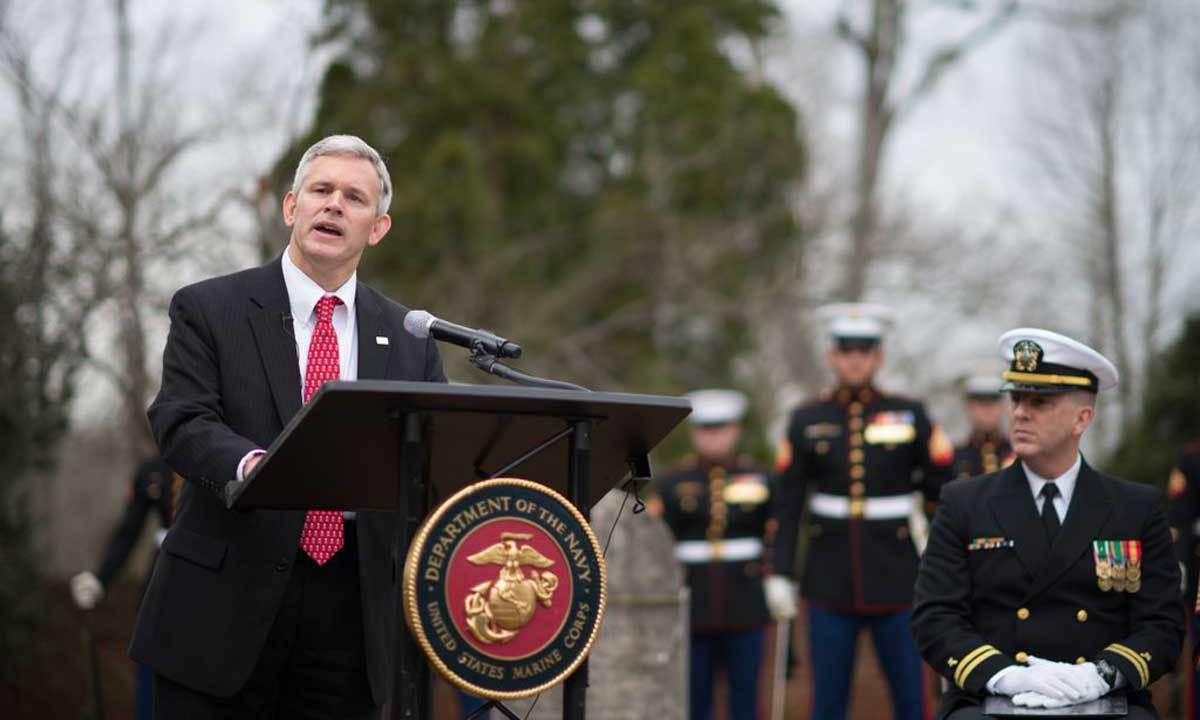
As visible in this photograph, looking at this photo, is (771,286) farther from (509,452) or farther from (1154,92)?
(509,452)

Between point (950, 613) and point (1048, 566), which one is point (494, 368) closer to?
point (950, 613)

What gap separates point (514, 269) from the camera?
19.7 metres

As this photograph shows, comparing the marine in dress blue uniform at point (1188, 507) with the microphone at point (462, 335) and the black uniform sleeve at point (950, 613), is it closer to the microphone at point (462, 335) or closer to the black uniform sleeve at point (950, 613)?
the black uniform sleeve at point (950, 613)

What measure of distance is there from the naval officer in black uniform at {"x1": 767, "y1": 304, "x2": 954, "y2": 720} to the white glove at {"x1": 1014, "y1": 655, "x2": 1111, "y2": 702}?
306 cm

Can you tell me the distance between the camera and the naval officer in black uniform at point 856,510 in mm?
7527

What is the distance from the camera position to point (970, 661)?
178 inches

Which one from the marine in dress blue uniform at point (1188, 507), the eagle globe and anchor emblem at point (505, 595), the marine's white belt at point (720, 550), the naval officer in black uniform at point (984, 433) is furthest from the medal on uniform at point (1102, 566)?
the naval officer in black uniform at point (984, 433)

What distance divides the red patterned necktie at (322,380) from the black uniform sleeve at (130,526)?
18.6ft

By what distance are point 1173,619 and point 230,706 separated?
8.71ft

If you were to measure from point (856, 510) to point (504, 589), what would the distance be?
15.9 ft

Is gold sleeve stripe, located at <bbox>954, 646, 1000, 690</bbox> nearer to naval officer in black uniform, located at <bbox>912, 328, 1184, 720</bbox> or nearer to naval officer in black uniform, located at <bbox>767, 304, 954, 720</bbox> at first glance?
naval officer in black uniform, located at <bbox>912, 328, 1184, 720</bbox>

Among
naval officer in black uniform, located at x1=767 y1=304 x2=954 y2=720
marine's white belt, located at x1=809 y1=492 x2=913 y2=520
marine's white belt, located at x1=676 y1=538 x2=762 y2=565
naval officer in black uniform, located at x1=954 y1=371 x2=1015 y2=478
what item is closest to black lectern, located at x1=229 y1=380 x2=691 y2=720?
naval officer in black uniform, located at x1=767 y1=304 x2=954 y2=720

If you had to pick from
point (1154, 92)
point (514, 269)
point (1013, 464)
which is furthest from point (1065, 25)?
point (1013, 464)

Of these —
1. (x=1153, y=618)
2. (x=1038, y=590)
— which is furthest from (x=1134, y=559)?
(x=1038, y=590)
